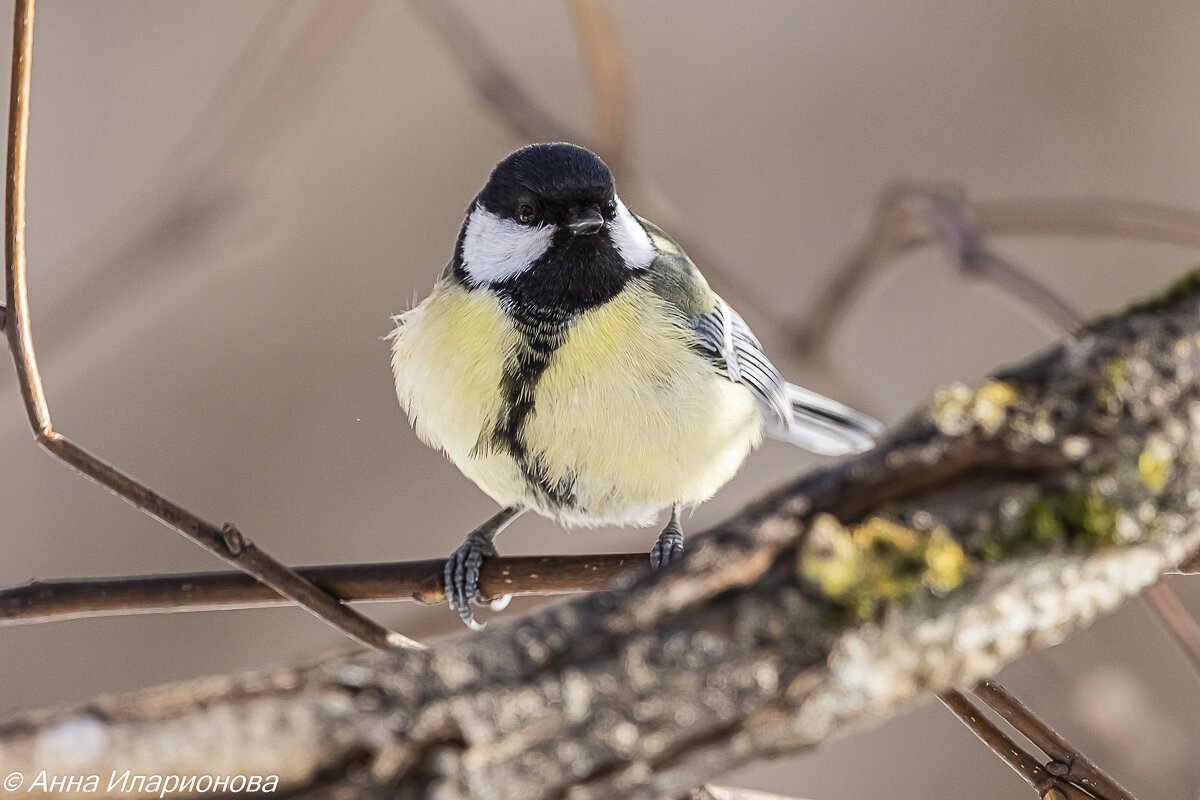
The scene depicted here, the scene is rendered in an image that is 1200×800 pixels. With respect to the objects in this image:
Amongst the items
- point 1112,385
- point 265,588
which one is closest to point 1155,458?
point 1112,385

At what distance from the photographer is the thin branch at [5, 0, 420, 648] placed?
919 mm

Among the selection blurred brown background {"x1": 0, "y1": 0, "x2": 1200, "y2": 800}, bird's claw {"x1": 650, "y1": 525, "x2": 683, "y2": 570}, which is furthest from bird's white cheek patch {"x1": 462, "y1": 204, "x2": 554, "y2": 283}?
blurred brown background {"x1": 0, "y1": 0, "x2": 1200, "y2": 800}

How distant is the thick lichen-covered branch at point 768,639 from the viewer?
0.47 meters

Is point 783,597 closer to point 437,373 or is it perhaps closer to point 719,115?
point 437,373

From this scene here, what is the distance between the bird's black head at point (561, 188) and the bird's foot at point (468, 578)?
561 mm

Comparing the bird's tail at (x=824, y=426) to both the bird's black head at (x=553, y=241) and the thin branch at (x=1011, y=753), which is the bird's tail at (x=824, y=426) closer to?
the bird's black head at (x=553, y=241)

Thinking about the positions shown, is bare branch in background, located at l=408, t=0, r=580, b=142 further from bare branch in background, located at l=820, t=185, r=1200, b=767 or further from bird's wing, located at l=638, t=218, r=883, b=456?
bare branch in background, located at l=820, t=185, r=1200, b=767

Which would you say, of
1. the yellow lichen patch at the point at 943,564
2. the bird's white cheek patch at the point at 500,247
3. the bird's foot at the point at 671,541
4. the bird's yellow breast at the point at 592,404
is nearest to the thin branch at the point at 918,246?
the bird's yellow breast at the point at 592,404

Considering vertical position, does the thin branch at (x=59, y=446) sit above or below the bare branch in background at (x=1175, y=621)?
below

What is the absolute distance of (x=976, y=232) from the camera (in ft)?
5.52

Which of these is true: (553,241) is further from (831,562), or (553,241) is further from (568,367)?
(831,562)

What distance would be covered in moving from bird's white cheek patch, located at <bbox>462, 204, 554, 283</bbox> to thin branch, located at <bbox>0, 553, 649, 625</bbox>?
618 millimetres

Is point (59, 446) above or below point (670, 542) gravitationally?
below

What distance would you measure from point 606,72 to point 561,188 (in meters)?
0.22
